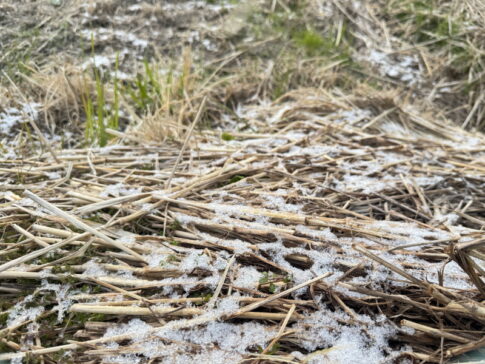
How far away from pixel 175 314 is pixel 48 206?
0.53m

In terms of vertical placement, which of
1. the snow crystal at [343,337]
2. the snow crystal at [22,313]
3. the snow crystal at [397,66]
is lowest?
the snow crystal at [22,313]

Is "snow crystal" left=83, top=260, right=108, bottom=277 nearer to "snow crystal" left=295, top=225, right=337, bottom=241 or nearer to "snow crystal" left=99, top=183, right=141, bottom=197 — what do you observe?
"snow crystal" left=99, top=183, right=141, bottom=197

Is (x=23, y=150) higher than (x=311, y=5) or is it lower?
lower

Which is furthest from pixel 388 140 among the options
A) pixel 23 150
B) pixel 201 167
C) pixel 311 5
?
pixel 311 5

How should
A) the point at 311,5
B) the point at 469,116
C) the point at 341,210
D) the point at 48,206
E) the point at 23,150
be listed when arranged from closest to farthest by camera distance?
the point at 48,206 < the point at 341,210 < the point at 23,150 < the point at 469,116 < the point at 311,5

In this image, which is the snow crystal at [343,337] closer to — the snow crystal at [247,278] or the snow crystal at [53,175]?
the snow crystal at [247,278]

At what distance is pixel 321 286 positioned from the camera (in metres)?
1.03

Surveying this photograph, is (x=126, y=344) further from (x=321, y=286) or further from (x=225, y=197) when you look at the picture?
(x=225, y=197)

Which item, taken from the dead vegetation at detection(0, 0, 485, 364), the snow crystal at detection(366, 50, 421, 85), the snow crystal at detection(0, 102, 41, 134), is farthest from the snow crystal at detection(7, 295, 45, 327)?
the snow crystal at detection(366, 50, 421, 85)

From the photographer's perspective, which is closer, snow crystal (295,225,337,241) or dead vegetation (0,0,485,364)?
dead vegetation (0,0,485,364)

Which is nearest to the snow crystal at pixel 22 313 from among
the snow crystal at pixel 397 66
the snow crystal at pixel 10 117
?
the snow crystal at pixel 10 117

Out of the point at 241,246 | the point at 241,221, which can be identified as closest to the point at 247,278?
the point at 241,246

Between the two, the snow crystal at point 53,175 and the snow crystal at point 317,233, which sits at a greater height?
the snow crystal at point 317,233

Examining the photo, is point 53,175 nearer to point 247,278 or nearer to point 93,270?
point 93,270
